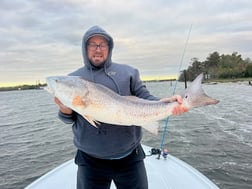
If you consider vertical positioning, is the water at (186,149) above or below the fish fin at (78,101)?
below

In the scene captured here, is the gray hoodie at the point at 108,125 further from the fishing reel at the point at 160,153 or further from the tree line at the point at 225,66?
the tree line at the point at 225,66

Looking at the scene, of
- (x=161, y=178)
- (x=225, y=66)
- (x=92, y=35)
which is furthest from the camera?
(x=225, y=66)

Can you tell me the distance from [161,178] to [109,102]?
8.04 feet

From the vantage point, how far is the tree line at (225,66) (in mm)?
90688

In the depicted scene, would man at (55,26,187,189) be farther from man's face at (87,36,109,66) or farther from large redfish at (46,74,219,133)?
large redfish at (46,74,219,133)

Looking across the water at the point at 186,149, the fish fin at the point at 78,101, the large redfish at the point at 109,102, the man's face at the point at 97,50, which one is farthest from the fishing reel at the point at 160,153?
the fish fin at the point at 78,101

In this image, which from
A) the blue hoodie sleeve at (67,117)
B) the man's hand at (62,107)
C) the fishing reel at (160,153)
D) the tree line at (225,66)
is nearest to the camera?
the man's hand at (62,107)

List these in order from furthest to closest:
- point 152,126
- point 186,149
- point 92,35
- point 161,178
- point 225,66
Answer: point 225,66, point 186,149, point 161,178, point 92,35, point 152,126

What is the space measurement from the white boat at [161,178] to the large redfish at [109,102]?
6.62 feet

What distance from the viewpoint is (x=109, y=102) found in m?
2.51

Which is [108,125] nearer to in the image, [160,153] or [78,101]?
[78,101]

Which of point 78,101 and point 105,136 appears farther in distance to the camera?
point 105,136

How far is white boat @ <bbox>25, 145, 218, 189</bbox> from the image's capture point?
4.26 metres

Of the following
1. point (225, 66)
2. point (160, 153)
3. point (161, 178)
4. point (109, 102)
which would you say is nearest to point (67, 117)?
point (109, 102)
